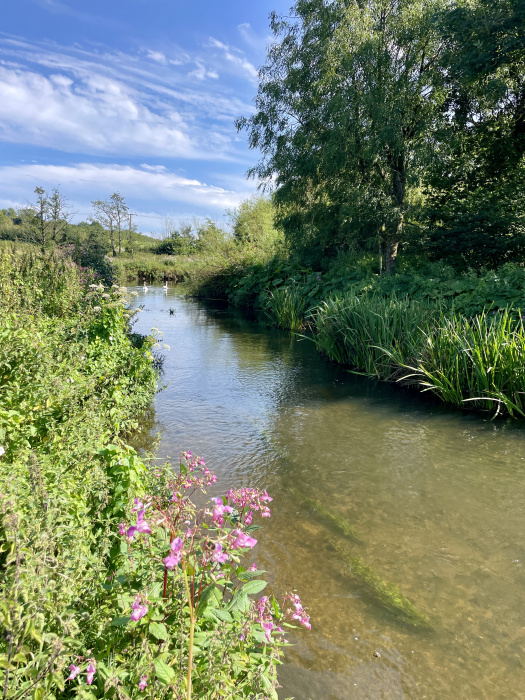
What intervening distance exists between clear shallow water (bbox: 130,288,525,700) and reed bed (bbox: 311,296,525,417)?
41 cm

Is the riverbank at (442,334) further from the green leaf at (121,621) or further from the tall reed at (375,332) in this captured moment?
the green leaf at (121,621)

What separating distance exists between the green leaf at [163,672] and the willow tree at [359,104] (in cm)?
1469

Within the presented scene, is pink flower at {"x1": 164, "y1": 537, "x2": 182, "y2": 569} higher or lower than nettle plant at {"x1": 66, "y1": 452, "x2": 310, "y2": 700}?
higher

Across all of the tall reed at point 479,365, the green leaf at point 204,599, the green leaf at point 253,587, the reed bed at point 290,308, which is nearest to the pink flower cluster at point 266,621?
the green leaf at point 253,587

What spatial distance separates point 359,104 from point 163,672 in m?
15.8

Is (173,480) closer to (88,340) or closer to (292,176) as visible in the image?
(88,340)

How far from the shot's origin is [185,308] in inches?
778

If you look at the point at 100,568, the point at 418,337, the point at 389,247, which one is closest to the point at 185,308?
the point at 389,247

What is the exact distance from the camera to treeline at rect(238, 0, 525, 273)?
1280 centimetres

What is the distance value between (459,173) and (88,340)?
576 inches

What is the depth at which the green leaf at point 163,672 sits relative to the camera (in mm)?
1262

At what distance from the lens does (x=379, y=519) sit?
358cm

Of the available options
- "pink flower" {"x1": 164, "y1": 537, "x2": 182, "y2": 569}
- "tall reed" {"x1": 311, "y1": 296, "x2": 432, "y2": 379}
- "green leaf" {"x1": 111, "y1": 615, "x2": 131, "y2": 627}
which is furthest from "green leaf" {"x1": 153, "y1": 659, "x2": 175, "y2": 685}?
"tall reed" {"x1": 311, "y1": 296, "x2": 432, "y2": 379}

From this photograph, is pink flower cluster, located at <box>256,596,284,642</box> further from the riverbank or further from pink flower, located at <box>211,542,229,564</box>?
the riverbank
